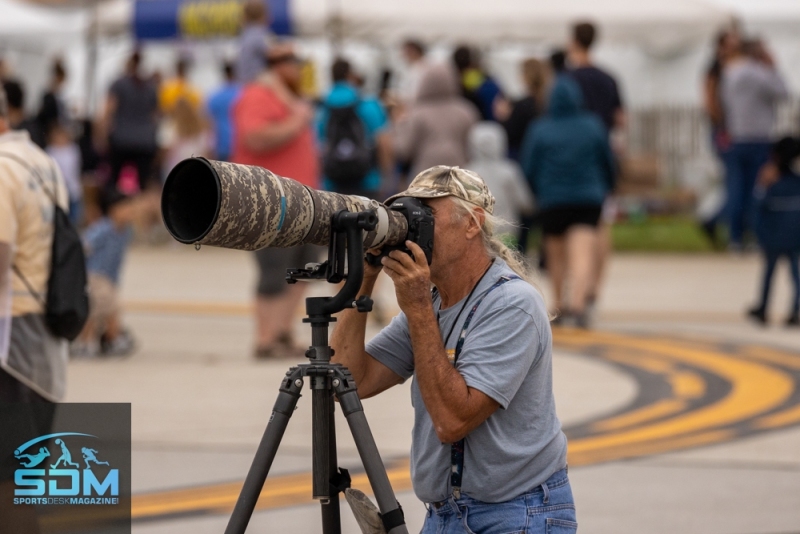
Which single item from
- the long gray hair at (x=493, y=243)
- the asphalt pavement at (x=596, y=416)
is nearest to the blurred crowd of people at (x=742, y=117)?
the asphalt pavement at (x=596, y=416)

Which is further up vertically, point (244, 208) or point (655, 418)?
point (244, 208)

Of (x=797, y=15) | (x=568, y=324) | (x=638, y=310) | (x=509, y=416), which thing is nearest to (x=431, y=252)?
(x=509, y=416)

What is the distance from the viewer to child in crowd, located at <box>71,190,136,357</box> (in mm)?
8797

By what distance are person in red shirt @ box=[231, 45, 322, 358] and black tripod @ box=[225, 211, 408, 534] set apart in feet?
16.8

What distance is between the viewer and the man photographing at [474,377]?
10.6ft

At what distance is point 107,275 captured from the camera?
8.88 metres

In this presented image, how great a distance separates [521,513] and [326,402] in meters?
0.57

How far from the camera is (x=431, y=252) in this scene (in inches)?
131

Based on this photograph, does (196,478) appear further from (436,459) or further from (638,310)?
(638,310)

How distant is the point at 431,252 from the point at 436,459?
521 mm

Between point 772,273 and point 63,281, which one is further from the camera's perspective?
point 772,273

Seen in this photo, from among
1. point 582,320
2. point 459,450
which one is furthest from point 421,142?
point 459,450

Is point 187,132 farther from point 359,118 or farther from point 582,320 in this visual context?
point 582,320

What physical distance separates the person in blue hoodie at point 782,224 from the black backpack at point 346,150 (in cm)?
303
